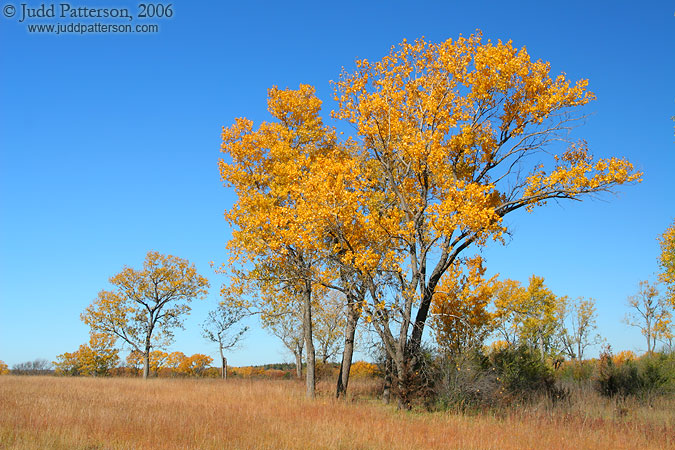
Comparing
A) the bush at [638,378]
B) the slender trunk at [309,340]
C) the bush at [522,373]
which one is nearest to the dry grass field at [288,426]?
the bush at [522,373]

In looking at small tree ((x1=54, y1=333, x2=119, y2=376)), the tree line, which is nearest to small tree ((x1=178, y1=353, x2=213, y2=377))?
small tree ((x1=54, y1=333, x2=119, y2=376))

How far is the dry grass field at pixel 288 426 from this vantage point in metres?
9.01

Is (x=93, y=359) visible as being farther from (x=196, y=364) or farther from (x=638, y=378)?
(x=638, y=378)

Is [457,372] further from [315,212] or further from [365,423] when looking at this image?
[315,212]

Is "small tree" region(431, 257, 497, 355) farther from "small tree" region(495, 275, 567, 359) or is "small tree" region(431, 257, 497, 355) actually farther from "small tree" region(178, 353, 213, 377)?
"small tree" region(178, 353, 213, 377)

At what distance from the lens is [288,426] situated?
10938mm

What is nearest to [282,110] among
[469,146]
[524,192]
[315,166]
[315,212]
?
[315,166]

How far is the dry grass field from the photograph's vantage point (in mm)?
9008

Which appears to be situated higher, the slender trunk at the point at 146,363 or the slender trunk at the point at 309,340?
the slender trunk at the point at 309,340

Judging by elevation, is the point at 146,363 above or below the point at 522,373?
below

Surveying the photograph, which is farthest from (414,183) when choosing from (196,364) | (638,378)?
(196,364)

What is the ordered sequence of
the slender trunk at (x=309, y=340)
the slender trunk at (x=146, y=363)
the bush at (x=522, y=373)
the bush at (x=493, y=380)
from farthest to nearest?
the slender trunk at (x=146, y=363)
the slender trunk at (x=309, y=340)
the bush at (x=522, y=373)
the bush at (x=493, y=380)

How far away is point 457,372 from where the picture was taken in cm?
1586

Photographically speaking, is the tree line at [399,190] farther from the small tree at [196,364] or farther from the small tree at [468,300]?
the small tree at [196,364]
